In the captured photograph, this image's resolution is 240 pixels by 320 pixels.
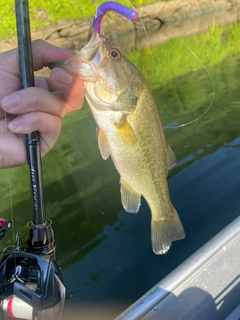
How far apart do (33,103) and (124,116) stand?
0.33 meters

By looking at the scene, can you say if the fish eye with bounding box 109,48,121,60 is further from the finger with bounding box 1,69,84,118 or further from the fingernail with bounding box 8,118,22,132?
the fingernail with bounding box 8,118,22,132

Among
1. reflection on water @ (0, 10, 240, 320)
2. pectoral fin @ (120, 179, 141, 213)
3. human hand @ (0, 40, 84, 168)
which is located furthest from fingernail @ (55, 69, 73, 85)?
reflection on water @ (0, 10, 240, 320)

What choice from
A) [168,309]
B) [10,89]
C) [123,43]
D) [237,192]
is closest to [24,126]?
[10,89]

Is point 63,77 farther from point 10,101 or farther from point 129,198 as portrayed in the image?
point 129,198

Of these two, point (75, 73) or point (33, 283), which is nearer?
point (33, 283)

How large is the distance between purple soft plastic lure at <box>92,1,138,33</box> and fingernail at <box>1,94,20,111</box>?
1.17ft

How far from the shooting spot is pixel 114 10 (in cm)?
114

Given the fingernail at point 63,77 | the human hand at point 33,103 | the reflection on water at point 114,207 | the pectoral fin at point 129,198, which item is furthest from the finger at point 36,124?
the reflection on water at point 114,207

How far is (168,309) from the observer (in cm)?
173

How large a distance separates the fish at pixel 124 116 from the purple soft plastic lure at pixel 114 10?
36mm

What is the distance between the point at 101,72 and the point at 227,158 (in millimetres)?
3568

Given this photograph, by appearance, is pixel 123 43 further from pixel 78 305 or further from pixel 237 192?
pixel 78 305

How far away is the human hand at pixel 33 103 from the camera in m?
1.28

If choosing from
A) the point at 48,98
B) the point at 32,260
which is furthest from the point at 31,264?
the point at 48,98
